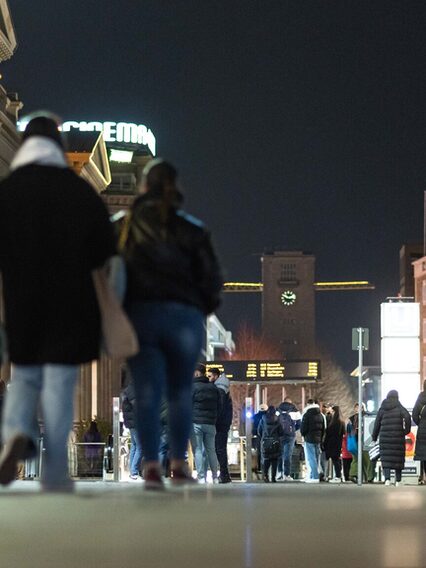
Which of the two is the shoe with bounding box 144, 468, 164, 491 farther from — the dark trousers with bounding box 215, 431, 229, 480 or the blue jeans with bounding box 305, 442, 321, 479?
the blue jeans with bounding box 305, 442, 321, 479

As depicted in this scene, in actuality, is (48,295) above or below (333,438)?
below

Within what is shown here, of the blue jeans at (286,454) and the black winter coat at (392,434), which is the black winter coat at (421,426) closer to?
the black winter coat at (392,434)

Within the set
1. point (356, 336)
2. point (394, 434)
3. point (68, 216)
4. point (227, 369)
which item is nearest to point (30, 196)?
A: point (68, 216)

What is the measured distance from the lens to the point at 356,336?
158 ft

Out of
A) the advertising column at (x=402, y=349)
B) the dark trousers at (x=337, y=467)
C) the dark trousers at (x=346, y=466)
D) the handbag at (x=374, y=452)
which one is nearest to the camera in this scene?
the handbag at (x=374, y=452)

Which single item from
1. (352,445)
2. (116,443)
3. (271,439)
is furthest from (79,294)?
(352,445)

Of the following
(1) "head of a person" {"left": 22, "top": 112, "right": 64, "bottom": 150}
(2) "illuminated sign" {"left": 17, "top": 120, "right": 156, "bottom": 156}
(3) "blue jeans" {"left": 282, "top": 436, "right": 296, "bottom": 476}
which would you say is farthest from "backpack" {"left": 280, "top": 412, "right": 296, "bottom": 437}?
(2) "illuminated sign" {"left": 17, "top": 120, "right": 156, "bottom": 156}

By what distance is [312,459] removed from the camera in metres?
40.2

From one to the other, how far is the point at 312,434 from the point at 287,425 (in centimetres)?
304

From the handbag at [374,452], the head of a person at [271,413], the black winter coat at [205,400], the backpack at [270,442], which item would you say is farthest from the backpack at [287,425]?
the black winter coat at [205,400]

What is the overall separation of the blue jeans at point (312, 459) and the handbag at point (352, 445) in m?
4.65

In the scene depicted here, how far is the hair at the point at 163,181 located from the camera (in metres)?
4.94

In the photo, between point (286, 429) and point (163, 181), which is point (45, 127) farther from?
point (286, 429)

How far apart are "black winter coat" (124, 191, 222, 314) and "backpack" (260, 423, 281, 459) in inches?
1420
